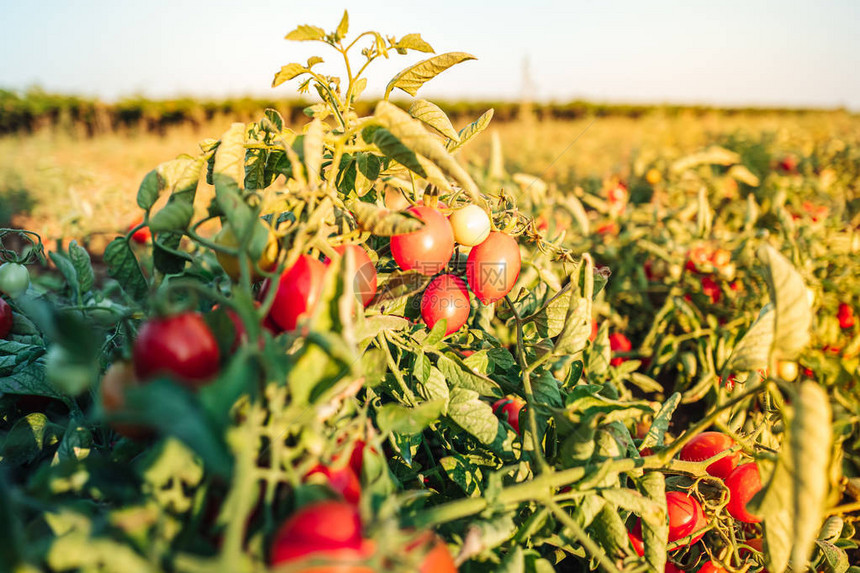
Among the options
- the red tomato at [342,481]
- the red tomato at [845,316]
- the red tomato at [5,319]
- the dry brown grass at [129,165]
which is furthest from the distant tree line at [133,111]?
the red tomato at [342,481]

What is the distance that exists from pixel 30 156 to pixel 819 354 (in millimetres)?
6529

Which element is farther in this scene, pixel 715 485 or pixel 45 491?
pixel 715 485

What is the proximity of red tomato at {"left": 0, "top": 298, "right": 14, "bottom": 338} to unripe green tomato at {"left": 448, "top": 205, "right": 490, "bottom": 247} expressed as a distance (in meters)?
0.65

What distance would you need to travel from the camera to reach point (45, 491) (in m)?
0.36

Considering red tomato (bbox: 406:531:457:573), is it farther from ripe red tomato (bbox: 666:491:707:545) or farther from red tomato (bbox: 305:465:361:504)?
ripe red tomato (bbox: 666:491:707:545)

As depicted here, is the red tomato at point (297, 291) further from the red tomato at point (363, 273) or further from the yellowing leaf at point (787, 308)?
the yellowing leaf at point (787, 308)

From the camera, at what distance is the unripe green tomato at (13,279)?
0.67 meters

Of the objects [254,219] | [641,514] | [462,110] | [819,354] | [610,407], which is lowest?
[819,354]

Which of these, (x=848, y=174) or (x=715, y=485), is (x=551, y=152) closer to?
(x=848, y=174)

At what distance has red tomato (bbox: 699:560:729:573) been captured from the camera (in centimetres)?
60

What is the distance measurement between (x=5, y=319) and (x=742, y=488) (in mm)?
1015

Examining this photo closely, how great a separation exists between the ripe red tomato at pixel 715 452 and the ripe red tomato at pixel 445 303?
1.25ft

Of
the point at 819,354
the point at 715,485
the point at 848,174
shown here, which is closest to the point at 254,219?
the point at 715,485

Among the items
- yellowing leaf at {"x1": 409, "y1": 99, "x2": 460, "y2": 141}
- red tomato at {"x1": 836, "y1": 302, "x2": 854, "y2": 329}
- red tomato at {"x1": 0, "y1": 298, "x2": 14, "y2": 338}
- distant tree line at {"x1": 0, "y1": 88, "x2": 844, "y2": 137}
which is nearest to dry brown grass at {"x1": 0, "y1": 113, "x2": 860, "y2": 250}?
red tomato at {"x1": 0, "y1": 298, "x2": 14, "y2": 338}
